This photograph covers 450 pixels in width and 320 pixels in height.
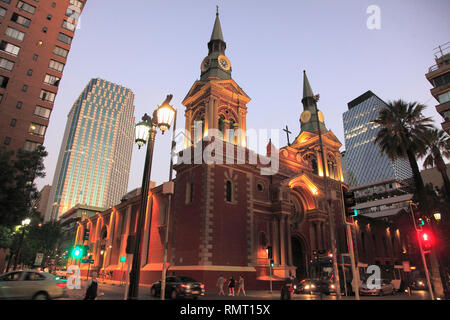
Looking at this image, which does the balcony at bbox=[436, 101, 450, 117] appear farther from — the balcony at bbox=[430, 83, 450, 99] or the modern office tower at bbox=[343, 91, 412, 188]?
the modern office tower at bbox=[343, 91, 412, 188]

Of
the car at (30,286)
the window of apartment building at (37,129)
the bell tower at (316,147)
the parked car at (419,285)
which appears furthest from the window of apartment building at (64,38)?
the parked car at (419,285)

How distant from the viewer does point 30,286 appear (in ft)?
44.6

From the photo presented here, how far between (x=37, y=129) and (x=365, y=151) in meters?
165

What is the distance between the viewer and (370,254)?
152 feet

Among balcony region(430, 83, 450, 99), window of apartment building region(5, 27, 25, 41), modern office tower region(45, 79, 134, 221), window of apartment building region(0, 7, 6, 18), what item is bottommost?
balcony region(430, 83, 450, 99)

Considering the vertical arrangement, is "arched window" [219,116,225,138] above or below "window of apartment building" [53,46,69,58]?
below

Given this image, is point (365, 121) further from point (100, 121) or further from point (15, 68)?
point (15, 68)

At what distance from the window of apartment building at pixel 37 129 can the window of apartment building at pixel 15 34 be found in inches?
519

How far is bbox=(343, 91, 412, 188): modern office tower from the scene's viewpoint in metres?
155

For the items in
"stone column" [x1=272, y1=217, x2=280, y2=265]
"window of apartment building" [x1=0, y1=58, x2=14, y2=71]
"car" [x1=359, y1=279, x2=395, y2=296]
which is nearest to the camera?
"car" [x1=359, y1=279, x2=395, y2=296]

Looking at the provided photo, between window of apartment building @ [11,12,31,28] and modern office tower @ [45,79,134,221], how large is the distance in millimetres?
120681

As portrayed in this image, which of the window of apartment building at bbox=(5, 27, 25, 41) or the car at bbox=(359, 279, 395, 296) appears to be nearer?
the car at bbox=(359, 279, 395, 296)

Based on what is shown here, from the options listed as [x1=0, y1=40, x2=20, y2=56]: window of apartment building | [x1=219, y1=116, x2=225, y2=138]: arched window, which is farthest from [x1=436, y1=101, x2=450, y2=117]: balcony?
[x1=0, y1=40, x2=20, y2=56]: window of apartment building
